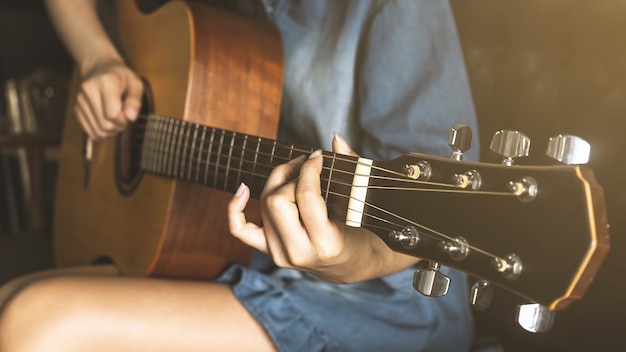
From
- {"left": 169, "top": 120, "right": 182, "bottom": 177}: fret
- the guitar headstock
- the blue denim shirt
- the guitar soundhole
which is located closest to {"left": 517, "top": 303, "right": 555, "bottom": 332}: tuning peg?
the guitar headstock

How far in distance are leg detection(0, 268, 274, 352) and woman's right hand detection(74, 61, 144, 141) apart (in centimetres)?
33

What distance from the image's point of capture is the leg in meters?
0.81

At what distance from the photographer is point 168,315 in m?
0.83

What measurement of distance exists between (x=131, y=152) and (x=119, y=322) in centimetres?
36

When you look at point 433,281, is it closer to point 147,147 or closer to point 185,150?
point 185,150

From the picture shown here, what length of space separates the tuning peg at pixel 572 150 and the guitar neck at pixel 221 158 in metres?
0.20

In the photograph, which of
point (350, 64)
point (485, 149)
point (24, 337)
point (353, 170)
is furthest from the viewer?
point (485, 149)

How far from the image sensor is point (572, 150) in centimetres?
49

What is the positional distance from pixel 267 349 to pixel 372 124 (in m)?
0.31

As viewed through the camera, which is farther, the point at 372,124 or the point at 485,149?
the point at 485,149

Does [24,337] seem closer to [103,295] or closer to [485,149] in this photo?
[103,295]

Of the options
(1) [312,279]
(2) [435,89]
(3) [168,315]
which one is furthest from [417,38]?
(3) [168,315]

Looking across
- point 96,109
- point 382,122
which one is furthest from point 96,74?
point 382,122

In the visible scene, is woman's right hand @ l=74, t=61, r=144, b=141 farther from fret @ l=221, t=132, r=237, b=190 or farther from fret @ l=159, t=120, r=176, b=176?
fret @ l=221, t=132, r=237, b=190
